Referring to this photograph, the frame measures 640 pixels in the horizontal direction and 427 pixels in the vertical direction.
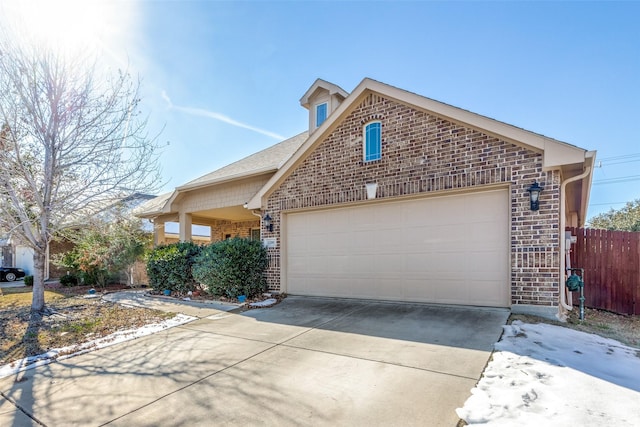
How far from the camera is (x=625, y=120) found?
1427 centimetres

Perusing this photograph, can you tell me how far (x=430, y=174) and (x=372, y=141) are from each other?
5.54ft

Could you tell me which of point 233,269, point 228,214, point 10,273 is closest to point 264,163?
point 228,214

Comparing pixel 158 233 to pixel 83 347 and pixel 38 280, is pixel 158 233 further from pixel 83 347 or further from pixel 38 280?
pixel 83 347

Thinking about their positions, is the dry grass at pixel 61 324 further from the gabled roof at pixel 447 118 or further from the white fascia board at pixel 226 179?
the white fascia board at pixel 226 179

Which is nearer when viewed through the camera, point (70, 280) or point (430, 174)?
point (430, 174)

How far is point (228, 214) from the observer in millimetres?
13305

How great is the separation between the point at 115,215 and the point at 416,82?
375 inches

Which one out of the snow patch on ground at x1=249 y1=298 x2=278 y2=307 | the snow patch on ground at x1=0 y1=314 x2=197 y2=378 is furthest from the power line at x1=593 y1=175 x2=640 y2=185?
the snow patch on ground at x1=0 y1=314 x2=197 y2=378

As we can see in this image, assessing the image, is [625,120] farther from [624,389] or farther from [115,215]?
[115,215]

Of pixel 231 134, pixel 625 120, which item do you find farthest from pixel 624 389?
pixel 625 120

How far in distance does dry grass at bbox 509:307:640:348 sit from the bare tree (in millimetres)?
8800

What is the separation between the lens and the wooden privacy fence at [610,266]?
6.76 m

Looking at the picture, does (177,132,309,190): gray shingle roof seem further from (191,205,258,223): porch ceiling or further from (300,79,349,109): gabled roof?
(300,79,349,109): gabled roof

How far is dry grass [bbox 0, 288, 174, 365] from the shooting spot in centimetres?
518
